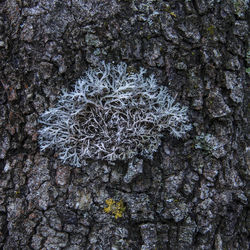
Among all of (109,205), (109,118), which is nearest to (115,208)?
(109,205)

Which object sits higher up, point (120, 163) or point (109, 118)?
point (109, 118)

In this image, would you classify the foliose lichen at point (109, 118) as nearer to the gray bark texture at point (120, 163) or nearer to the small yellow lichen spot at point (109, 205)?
the gray bark texture at point (120, 163)

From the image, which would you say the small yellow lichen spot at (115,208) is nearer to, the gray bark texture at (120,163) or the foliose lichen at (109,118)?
the gray bark texture at (120,163)

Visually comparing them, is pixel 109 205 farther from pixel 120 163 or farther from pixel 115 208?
pixel 120 163

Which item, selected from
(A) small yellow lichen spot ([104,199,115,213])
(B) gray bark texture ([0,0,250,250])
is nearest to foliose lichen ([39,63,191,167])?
(B) gray bark texture ([0,0,250,250])

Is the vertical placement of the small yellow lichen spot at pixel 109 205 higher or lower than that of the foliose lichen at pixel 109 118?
lower

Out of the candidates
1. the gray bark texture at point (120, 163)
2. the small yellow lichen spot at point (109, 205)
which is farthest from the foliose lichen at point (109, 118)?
the small yellow lichen spot at point (109, 205)

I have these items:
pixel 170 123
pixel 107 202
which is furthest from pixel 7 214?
pixel 170 123
